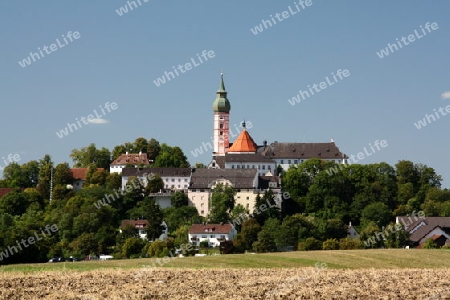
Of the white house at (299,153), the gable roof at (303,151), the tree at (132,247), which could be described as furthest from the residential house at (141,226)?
the gable roof at (303,151)

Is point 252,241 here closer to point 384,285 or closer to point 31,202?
point 31,202

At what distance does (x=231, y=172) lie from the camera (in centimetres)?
11469

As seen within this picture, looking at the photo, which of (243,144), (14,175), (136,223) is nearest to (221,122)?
(243,144)

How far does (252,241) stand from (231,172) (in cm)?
2266

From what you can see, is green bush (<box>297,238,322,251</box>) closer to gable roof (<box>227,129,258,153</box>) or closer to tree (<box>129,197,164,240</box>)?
tree (<box>129,197,164,240</box>)

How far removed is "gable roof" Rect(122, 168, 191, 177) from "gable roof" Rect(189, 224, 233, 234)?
20438mm

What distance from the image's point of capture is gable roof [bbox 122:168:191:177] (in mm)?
120625

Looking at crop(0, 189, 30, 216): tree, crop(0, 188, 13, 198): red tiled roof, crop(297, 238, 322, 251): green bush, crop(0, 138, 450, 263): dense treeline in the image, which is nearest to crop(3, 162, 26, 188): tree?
crop(0, 138, 450, 263): dense treeline

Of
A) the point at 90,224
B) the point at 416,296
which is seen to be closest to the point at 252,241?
the point at 90,224

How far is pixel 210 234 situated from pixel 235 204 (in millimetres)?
10607

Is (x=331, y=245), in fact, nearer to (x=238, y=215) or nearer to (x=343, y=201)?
(x=238, y=215)

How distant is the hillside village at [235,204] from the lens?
91.9m

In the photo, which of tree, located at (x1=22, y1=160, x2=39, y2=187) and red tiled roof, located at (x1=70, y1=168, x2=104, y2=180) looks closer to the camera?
red tiled roof, located at (x1=70, y1=168, x2=104, y2=180)

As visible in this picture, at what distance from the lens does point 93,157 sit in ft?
497
